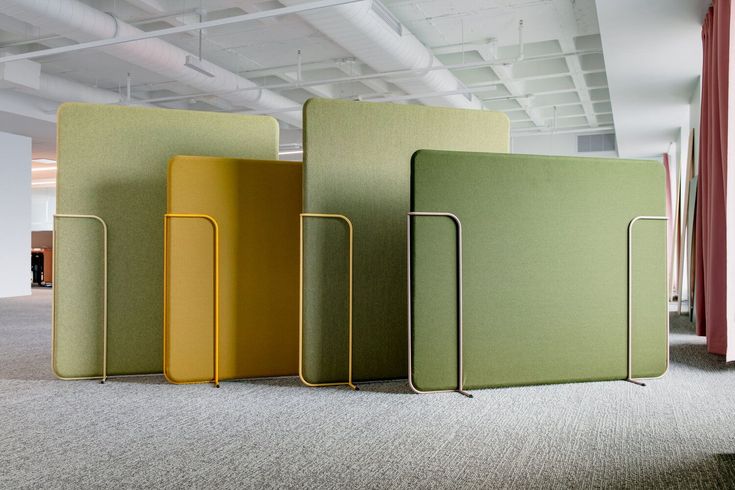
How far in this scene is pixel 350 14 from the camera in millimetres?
6082

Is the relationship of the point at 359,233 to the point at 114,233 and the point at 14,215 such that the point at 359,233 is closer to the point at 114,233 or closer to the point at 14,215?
the point at 114,233

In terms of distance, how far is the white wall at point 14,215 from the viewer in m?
11.1

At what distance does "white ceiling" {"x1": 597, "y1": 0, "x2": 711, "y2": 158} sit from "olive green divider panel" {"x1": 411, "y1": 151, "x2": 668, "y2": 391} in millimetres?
3050

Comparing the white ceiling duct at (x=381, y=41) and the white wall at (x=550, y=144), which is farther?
the white wall at (x=550, y=144)

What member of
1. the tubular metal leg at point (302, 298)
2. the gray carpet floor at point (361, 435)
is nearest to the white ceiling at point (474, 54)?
the tubular metal leg at point (302, 298)

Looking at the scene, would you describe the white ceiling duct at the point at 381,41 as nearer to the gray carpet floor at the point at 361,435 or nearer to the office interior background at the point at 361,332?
the office interior background at the point at 361,332

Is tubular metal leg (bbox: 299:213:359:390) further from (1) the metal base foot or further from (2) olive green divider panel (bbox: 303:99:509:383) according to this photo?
(1) the metal base foot

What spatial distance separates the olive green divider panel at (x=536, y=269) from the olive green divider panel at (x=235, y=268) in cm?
78

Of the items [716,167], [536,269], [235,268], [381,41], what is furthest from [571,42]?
[235,268]

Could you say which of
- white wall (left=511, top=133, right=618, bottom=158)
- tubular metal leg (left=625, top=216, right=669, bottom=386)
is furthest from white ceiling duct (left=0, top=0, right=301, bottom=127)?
white wall (left=511, top=133, right=618, bottom=158)

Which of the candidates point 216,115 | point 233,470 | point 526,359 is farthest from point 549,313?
point 216,115

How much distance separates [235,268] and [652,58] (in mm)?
5590

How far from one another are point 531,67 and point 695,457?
819 cm

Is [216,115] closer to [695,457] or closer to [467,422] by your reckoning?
[467,422]
